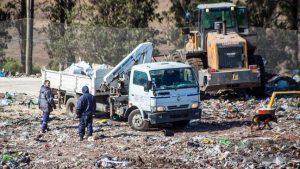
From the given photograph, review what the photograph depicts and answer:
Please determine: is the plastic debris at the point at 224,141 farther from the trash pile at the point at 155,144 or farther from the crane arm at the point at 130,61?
→ the crane arm at the point at 130,61

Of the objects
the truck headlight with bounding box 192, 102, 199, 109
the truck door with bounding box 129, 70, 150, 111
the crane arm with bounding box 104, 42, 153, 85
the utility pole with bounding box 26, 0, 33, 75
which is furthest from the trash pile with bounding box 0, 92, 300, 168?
the utility pole with bounding box 26, 0, 33, 75

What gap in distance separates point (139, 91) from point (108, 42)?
16803 mm

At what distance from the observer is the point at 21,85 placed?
35156 mm

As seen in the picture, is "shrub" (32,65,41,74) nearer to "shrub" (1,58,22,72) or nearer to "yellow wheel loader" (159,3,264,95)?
"shrub" (1,58,22,72)

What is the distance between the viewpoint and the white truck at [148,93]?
2306 centimetres

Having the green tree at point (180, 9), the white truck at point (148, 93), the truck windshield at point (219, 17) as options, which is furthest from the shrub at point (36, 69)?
the white truck at point (148, 93)

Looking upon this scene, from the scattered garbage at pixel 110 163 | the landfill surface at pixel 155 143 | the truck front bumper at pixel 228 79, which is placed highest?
the truck front bumper at pixel 228 79

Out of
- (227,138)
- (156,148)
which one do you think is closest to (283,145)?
(227,138)

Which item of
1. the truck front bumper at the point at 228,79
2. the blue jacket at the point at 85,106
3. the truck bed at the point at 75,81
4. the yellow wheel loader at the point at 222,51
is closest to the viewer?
the blue jacket at the point at 85,106

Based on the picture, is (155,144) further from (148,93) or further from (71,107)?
(71,107)

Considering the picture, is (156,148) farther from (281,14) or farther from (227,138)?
(281,14)

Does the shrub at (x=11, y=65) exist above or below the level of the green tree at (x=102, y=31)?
below

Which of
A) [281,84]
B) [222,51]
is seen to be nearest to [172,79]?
[222,51]

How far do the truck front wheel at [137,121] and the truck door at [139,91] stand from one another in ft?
0.93
